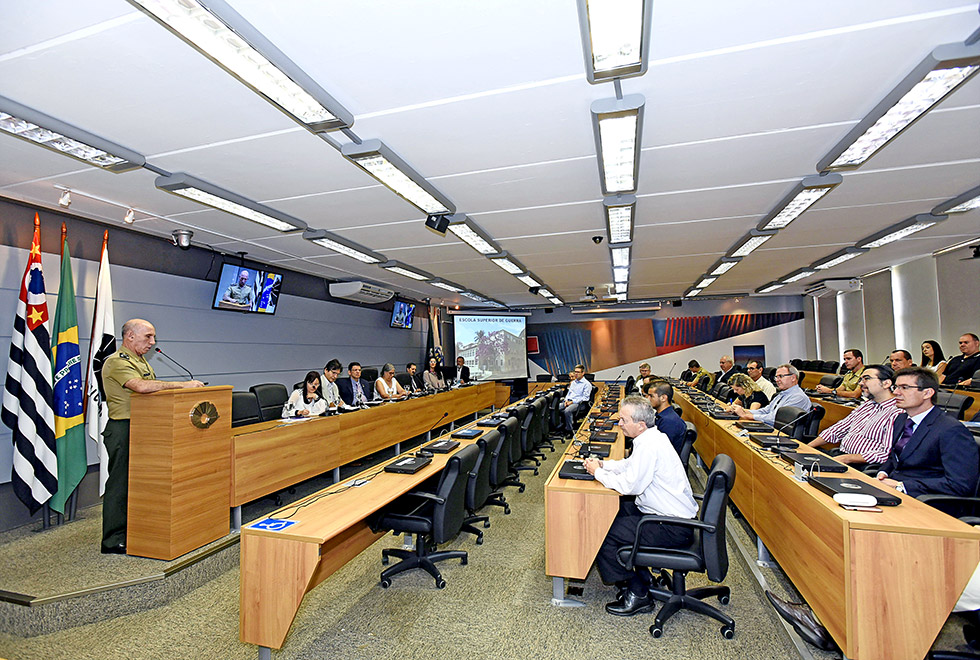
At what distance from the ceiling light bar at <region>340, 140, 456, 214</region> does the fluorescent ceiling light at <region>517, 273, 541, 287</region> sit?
4.16 m

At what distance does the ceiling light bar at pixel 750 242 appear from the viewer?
5.75m

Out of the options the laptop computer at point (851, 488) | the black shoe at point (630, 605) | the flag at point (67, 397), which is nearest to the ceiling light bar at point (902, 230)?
the laptop computer at point (851, 488)

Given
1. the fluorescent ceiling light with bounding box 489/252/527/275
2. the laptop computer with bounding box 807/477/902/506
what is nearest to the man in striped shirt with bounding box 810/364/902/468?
the laptop computer with bounding box 807/477/902/506

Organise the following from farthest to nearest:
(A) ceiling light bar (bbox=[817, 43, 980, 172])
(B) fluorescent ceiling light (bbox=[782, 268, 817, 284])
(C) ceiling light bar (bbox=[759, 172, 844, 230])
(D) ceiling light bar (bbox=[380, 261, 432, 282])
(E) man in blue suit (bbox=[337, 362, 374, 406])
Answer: (B) fluorescent ceiling light (bbox=[782, 268, 817, 284]) < (D) ceiling light bar (bbox=[380, 261, 432, 282]) < (E) man in blue suit (bbox=[337, 362, 374, 406]) < (C) ceiling light bar (bbox=[759, 172, 844, 230]) < (A) ceiling light bar (bbox=[817, 43, 980, 172])

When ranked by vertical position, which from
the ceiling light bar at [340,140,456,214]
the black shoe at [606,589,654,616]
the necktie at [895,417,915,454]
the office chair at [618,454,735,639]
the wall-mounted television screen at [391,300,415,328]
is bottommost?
the black shoe at [606,589,654,616]

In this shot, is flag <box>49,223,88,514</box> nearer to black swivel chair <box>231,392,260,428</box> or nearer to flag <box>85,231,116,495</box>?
flag <box>85,231,116,495</box>

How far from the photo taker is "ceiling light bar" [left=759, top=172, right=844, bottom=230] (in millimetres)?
3973

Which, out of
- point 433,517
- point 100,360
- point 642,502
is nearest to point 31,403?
point 100,360

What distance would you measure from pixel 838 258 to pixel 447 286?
6.65m

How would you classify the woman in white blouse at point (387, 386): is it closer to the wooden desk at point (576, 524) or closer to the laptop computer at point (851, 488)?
the wooden desk at point (576, 524)

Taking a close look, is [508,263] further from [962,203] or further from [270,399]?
[962,203]

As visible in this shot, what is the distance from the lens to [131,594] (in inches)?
120

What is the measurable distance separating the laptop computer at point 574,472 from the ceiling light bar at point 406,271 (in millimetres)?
4872

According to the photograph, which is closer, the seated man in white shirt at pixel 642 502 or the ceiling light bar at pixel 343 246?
the seated man in white shirt at pixel 642 502
